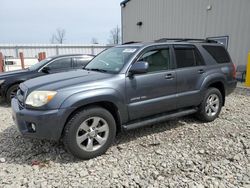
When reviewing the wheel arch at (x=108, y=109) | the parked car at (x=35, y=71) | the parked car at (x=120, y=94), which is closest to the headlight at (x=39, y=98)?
the parked car at (x=120, y=94)

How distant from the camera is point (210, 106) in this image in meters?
4.59

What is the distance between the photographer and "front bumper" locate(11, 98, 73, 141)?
9.16 ft

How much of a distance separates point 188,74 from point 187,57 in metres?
0.37

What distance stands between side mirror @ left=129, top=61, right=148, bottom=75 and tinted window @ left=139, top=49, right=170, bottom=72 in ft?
1.02

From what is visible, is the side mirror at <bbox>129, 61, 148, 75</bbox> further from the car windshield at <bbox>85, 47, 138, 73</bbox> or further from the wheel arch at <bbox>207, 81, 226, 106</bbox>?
the wheel arch at <bbox>207, 81, 226, 106</bbox>

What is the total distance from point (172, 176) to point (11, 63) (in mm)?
12451

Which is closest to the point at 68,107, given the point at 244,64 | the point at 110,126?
the point at 110,126

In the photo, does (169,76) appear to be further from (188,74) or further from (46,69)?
(46,69)

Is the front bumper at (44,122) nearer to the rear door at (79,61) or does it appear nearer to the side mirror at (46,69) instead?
the side mirror at (46,69)

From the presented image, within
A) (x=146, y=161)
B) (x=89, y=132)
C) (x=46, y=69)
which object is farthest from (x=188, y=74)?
(x=46, y=69)

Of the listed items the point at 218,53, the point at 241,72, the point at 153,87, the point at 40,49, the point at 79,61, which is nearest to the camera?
the point at 153,87

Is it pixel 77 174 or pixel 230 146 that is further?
pixel 230 146

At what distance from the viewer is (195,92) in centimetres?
419

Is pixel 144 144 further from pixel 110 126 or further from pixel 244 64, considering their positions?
pixel 244 64
